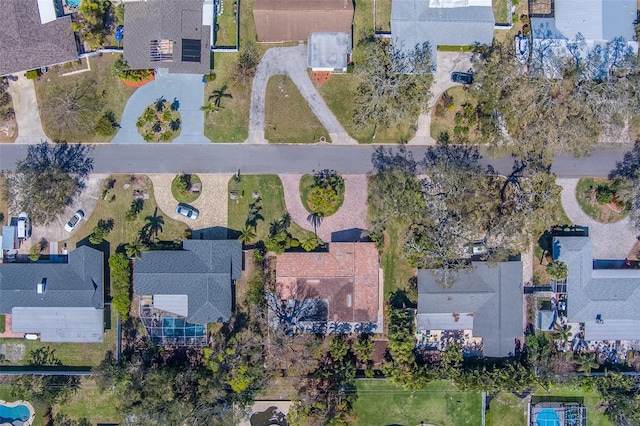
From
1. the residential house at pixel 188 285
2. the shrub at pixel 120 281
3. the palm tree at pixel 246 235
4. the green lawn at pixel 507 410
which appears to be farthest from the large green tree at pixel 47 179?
the green lawn at pixel 507 410

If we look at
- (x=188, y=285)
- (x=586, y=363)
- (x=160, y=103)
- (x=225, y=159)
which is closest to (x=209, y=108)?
(x=160, y=103)

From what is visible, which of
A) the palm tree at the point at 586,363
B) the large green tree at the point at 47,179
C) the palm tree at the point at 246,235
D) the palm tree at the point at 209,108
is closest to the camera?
the large green tree at the point at 47,179

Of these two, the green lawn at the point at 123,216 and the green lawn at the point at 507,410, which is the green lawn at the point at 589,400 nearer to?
the green lawn at the point at 507,410

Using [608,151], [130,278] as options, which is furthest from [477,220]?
[130,278]

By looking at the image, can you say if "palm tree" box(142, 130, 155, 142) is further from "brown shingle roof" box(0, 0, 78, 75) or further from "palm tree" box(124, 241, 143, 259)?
"palm tree" box(124, 241, 143, 259)

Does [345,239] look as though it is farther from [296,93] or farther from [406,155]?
[296,93]
